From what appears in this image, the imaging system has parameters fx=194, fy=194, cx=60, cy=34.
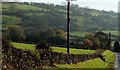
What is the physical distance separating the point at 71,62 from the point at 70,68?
6.89 ft

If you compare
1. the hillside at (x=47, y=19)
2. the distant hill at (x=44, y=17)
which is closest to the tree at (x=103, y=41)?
the distant hill at (x=44, y=17)

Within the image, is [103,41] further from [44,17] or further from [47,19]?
[47,19]

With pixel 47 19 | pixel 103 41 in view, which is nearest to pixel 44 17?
pixel 47 19

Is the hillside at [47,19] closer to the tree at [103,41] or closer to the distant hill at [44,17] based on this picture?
the distant hill at [44,17]

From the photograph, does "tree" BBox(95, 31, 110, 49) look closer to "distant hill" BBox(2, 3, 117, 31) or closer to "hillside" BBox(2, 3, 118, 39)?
"distant hill" BBox(2, 3, 117, 31)

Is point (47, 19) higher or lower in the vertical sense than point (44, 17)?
lower

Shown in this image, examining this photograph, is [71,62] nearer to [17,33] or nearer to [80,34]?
[17,33]

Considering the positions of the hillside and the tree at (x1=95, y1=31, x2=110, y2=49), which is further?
the hillside

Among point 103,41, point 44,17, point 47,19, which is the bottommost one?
point 103,41

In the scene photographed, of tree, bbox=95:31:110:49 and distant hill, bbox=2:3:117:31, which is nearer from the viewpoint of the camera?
tree, bbox=95:31:110:49

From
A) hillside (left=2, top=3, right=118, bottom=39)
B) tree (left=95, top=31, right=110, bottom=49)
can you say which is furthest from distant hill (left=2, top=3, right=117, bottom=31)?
tree (left=95, top=31, right=110, bottom=49)

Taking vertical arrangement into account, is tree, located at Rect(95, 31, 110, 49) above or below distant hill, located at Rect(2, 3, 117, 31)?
below

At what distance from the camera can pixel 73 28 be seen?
16088cm

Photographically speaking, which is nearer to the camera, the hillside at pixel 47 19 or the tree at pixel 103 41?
the tree at pixel 103 41
